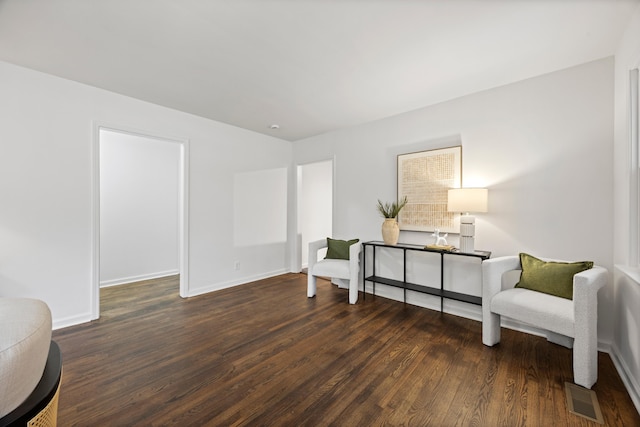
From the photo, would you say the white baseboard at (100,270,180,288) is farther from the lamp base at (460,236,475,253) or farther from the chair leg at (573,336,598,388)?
the chair leg at (573,336,598,388)

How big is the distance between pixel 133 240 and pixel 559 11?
550cm

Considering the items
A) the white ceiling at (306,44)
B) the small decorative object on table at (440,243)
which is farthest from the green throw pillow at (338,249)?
the white ceiling at (306,44)

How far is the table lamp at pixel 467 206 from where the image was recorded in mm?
2639

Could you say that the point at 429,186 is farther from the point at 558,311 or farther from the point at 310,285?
the point at 310,285

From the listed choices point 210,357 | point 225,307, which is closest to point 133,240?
point 225,307

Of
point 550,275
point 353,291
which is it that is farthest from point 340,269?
point 550,275

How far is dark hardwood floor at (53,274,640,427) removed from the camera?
1.58 m

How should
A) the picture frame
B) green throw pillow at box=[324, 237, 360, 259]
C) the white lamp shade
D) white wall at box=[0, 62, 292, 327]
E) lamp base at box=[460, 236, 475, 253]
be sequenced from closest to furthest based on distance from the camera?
white wall at box=[0, 62, 292, 327] < the white lamp shade < lamp base at box=[460, 236, 475, 253] < the picture frame < green throw pillow at box=[324, 237, 360, 259]

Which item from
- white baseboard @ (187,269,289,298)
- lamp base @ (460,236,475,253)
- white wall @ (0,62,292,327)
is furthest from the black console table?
white wall @ (0,62,292,327)

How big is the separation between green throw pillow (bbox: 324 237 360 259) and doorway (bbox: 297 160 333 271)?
1.28 metres

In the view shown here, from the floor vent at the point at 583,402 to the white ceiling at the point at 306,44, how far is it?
2.42 meters

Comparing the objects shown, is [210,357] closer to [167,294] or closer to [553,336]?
[167,294]

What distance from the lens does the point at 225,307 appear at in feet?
10.7

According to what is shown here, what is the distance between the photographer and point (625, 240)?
194 centimetres
